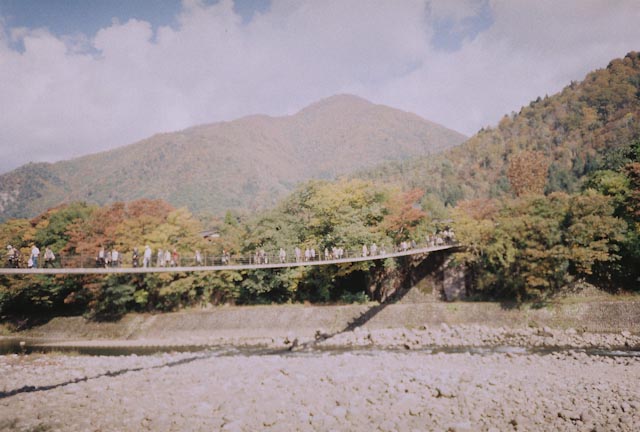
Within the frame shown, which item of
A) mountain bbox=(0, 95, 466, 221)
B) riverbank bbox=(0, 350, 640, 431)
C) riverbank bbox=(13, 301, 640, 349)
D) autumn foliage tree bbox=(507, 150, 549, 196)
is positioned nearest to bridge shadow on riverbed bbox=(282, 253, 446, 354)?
riverbank bbox=(13, 301, 640, 349)

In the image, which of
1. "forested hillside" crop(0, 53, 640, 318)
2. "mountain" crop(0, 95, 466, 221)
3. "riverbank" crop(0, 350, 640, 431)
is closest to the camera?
"riverbank" crop(0, 350, 640, 431)

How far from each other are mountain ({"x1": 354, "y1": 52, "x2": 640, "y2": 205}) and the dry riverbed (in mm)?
35028

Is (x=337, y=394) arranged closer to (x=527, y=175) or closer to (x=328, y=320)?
(x=328, y=320)

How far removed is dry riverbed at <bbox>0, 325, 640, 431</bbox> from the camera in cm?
1012

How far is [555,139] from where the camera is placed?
64.8 m

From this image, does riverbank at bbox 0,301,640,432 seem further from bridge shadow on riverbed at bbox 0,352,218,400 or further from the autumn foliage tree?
the autumn foliage tree

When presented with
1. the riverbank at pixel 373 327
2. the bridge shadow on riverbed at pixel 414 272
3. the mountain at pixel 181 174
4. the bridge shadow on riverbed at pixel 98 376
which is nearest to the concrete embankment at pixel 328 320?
the riverbank at pixel 373 327

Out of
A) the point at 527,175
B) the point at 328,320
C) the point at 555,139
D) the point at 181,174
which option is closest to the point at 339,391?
the point at 328,320

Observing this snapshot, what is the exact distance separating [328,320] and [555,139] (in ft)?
185

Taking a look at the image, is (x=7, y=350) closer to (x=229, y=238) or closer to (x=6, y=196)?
(x=229, y=238)

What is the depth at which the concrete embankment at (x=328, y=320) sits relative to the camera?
2092 cm

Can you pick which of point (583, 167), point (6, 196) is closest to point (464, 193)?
point (583, 167)

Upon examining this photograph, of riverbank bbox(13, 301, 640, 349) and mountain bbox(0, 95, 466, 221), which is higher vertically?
mountain bbox(0, 95, 466, 221)

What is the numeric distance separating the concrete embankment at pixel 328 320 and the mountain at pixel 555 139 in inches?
1079
